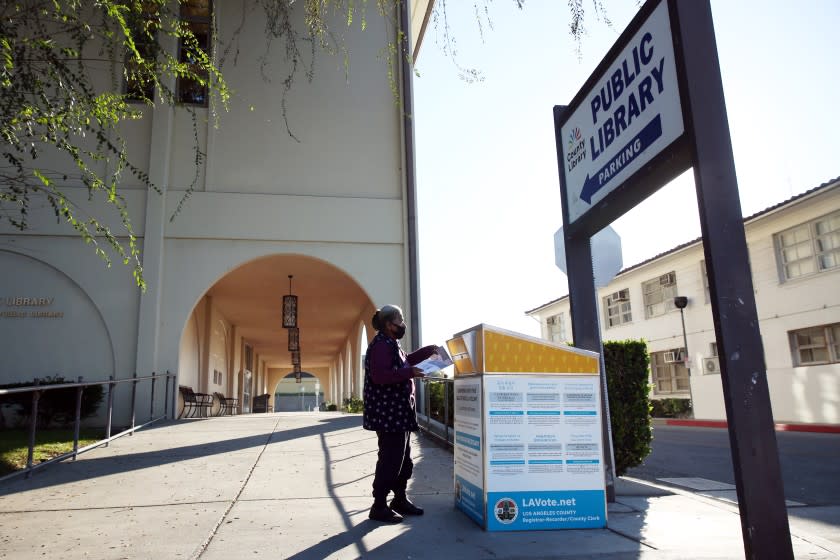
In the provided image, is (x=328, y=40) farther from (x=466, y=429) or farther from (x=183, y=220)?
(x=466, y=429)

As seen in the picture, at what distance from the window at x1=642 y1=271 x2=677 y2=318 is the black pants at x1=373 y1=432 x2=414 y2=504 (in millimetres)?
18958

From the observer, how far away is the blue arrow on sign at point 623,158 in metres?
2.99

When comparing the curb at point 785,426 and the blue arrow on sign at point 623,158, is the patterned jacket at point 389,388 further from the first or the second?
the curb at point 785,426

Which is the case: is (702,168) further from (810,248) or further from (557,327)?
(557,327)

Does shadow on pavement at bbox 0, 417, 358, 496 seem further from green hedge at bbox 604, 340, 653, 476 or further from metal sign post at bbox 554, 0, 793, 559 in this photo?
metal sign post at bbox 554, 0, 793, 559

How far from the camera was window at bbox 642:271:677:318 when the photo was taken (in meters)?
21.2

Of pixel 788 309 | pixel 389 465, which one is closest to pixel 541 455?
pixel 389 465

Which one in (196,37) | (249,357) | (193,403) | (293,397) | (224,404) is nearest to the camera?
(196,37)

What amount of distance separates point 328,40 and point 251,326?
12115 millimetres

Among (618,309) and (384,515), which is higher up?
(618,309)

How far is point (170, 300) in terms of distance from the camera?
38.0 feet

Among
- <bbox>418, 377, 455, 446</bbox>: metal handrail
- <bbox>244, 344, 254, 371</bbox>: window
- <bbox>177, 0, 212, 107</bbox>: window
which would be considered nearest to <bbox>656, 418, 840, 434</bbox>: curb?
<bbox>418, 377, 455, 446</bbox>: metal handrail

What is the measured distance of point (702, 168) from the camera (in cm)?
262

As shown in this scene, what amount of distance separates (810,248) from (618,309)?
390 inches
